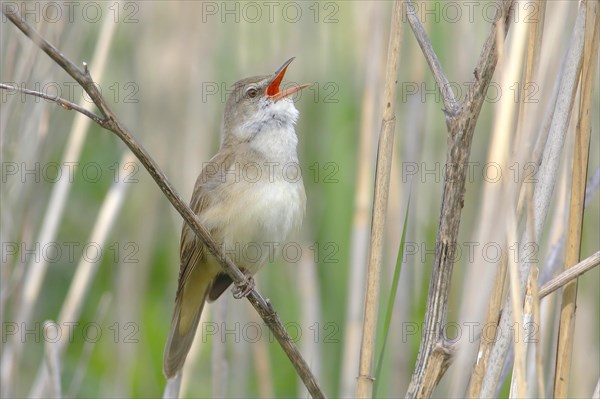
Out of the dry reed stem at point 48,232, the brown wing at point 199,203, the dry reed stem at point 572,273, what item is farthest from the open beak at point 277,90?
the dry reed stem at point 572,273

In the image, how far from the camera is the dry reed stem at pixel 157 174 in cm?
148

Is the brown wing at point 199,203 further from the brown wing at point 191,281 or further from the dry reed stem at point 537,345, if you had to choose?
the dry reed stem at point 537,345

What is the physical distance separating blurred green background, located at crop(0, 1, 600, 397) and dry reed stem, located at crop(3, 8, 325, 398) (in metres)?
0.68

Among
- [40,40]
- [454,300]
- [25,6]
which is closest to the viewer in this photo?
[40,40]

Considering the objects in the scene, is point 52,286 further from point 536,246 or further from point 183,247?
point 536,246

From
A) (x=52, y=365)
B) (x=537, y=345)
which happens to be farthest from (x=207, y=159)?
(x=537, y=345)

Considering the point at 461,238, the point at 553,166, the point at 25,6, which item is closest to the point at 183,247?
the point at 25,6

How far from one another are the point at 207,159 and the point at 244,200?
99cm

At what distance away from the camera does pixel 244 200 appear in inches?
112

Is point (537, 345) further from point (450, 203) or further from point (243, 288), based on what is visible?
point (243, 288)

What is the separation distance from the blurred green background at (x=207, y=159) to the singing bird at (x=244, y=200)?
0.14 meters

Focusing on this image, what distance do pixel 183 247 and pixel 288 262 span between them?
0.85m

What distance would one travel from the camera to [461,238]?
3586mm

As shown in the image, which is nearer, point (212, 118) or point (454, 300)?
point (454, 300)
